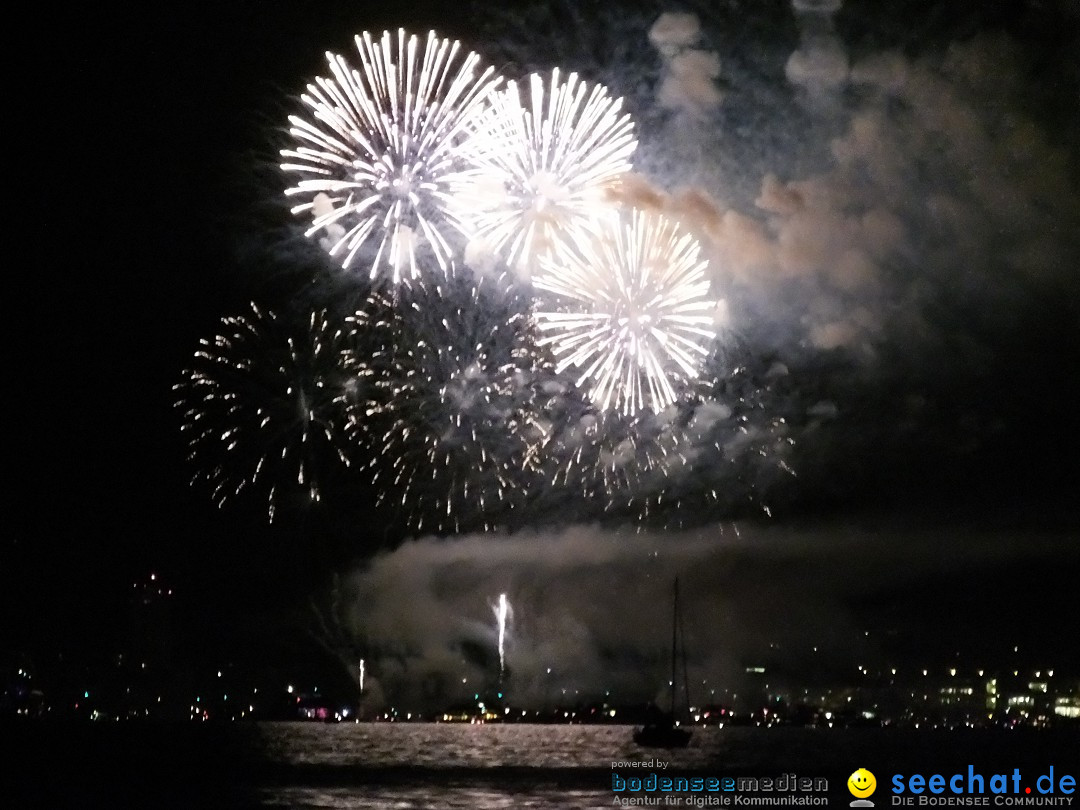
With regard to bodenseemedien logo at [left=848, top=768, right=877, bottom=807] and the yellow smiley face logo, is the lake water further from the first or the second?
the yellow smiley face logo

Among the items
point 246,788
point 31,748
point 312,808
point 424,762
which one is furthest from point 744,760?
point 31,748

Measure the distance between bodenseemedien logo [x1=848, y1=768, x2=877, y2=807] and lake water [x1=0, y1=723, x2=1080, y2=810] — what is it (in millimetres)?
1003

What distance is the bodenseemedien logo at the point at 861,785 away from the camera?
59228 mm

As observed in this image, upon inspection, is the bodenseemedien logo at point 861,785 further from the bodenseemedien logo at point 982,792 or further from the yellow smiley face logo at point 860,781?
the bodenseemedien logo at point 982,792

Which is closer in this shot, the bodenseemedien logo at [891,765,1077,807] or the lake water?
the bodenseemedien logo at [891,765,1077,807]

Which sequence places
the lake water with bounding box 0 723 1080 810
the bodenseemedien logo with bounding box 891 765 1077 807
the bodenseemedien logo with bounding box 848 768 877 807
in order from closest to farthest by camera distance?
the bodenseemedien logo with bounding box 848 768 877 807, the bodenseemedien logo with bounding box 891 765 1077 807, the lake water with bounding box 0 723 1080 810

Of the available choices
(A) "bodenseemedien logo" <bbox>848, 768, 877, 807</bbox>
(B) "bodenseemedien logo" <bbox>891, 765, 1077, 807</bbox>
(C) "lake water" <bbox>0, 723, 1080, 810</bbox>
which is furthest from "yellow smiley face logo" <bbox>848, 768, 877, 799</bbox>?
(C) "lake water" <bbox>0, 723, 1080, 810</bbox>

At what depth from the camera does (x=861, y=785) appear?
206ft

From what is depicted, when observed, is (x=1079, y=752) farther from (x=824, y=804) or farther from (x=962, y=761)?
(x=824, y=804)

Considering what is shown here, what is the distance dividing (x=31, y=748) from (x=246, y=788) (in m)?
59.9

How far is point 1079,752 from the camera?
481 ft

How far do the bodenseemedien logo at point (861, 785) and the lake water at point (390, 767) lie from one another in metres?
1.00

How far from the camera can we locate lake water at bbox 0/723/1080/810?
83.5 m


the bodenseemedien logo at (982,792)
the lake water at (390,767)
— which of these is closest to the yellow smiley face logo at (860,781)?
the bodenseemedien logo at (982,792)
